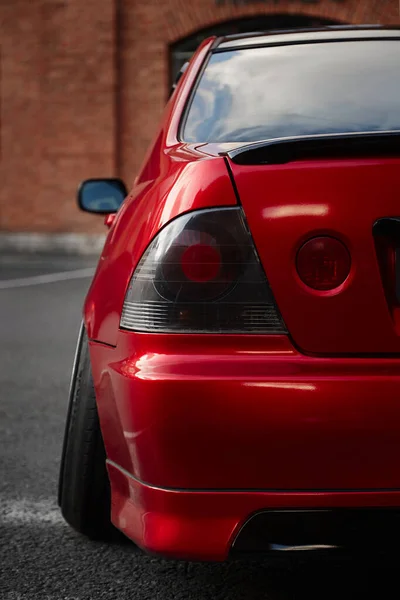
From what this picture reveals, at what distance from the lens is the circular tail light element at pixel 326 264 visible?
1.85 meters

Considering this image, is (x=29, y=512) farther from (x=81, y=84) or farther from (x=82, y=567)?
(x=81, y=84)

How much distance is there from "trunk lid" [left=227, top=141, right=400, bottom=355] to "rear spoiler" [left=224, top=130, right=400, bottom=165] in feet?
0.05

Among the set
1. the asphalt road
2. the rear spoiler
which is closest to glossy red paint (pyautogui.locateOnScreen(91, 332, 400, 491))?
the asphalt road

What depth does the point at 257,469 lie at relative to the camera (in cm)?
179

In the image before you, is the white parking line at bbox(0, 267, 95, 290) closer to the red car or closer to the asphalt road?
the asphalt road

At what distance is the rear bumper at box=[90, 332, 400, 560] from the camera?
176cm

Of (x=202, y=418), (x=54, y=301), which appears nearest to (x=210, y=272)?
(x=202, y=418)

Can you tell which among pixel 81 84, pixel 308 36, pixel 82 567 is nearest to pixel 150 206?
pixel 82 567

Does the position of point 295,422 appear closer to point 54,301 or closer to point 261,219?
point 261,219

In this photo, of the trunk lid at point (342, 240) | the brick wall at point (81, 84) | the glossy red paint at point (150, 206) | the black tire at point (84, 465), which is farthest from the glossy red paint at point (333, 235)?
the brick wall at point (81, 84)

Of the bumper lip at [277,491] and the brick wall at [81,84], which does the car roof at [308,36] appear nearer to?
the bumper lip at [277,491]

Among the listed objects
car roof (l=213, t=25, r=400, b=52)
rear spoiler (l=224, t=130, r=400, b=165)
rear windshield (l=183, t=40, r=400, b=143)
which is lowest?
rear spoiler (l=224, t=130, r=400, b=165)

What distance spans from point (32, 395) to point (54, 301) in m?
4.60

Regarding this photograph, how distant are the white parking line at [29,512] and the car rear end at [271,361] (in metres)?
1.01
